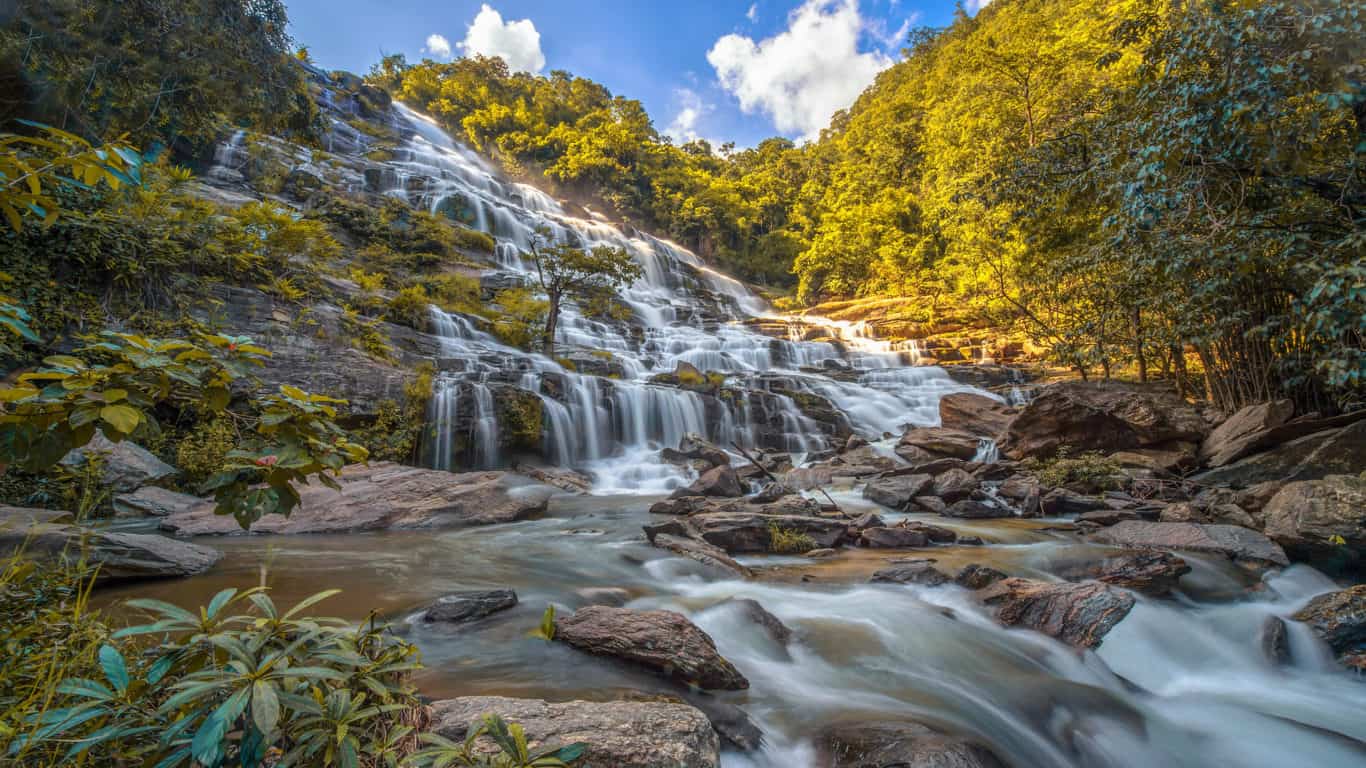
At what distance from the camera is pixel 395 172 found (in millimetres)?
27188

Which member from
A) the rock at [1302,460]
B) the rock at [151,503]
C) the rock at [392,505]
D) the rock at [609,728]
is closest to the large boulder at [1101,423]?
the rock at [1302,460]

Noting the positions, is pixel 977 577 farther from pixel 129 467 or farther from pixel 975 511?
pixel 129 467

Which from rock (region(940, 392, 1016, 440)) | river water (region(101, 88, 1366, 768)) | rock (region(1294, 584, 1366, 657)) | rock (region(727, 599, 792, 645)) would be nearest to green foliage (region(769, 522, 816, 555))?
river water (region(101, 88, 1366, 768))

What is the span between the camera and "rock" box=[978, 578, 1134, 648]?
11.8ft

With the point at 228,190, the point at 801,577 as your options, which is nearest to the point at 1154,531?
the point at 801,577

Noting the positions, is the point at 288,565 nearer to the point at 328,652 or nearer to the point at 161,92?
the point at 328,652

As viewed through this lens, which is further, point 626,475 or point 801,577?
point 626,475

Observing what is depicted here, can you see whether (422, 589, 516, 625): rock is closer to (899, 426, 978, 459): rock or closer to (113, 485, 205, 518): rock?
(113, 485, 205, 518): rock

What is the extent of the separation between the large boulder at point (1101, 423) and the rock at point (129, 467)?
1407 centimetres

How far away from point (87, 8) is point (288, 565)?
8.86 meters

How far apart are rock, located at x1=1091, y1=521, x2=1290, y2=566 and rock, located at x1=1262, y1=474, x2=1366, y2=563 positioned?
0.18m

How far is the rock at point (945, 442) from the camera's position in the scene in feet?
36.0

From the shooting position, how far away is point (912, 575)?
4.71 m

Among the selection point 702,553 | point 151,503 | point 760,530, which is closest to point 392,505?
point 151,503
